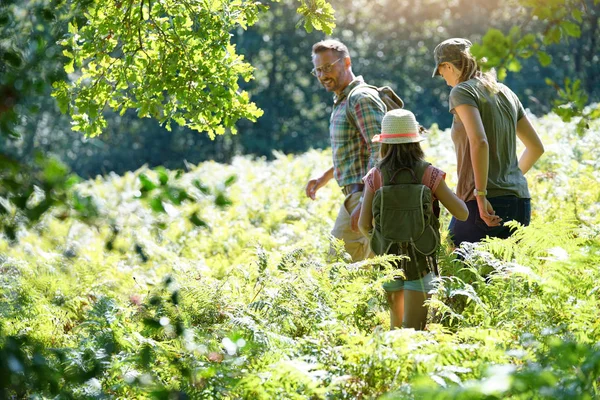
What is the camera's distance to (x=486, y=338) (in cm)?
391

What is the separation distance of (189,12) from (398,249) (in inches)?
75.3

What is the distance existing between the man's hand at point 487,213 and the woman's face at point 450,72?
2.61 feet

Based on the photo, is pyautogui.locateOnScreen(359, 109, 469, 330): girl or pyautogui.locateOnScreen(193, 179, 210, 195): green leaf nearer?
pyautogui.locateOnScreen(193, 179, 210, 195): green leaf

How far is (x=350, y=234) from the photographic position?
6.14m

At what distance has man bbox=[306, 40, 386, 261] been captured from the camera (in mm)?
5668

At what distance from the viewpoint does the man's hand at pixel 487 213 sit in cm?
511

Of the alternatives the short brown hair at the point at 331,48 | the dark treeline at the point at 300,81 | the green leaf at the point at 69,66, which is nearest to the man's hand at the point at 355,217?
the short brown hair at the point at 331,48

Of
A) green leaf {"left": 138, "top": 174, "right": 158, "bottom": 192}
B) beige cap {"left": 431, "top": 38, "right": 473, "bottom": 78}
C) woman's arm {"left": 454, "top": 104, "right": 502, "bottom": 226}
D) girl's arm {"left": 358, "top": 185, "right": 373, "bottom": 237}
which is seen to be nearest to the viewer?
green leaf {"left": 138, "top": 174, "right": 158, "bottom": 192}

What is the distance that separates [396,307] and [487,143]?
116cm

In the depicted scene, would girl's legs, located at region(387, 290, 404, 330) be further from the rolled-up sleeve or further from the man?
the rolled-up sleeve

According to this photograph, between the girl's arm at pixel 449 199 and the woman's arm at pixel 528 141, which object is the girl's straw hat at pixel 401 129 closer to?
the girl's arm at pixel 449 199

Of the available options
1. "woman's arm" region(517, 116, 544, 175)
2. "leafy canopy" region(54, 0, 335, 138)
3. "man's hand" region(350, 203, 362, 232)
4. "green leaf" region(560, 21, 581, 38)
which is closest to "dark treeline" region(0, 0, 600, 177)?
"woman's arm" region(517, 116, 544, 175)

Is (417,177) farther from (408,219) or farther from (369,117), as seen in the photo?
(369,117)

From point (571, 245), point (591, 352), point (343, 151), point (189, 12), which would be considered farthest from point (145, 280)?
point (591, 352)
